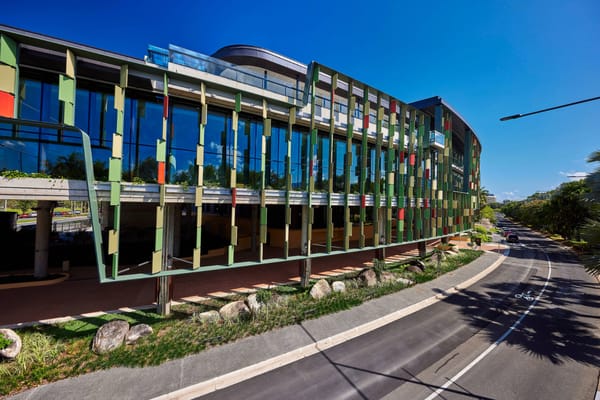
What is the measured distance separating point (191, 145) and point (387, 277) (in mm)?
16226

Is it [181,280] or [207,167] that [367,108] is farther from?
[181,280]

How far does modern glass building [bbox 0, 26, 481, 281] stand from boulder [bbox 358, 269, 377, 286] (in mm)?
2294

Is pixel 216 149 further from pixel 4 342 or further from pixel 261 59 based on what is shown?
pixel 261 59

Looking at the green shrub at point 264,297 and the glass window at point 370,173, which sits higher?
the glass window at point 370,173

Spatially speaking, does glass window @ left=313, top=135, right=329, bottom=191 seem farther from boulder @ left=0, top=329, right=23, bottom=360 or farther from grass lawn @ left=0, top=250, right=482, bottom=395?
boulder @ left=0, top=329, right=23, bottom=360

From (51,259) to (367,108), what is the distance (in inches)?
1058

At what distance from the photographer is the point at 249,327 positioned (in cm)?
1138

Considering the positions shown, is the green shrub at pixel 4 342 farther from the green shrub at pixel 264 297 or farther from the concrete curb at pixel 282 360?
the green shrub at pixel 264 297

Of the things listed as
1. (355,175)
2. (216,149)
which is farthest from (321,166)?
(216,149)

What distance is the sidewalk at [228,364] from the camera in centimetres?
766

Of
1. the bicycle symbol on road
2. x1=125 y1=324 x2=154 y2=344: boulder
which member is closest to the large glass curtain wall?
x1=125 y1=324 x2=154 y2=344: boulder

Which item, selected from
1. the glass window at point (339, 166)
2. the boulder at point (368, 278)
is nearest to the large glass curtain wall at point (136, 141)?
the glass window at point (339, 166)

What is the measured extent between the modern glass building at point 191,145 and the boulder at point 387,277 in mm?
2982

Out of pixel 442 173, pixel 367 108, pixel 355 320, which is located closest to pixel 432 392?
pixel 355 320
